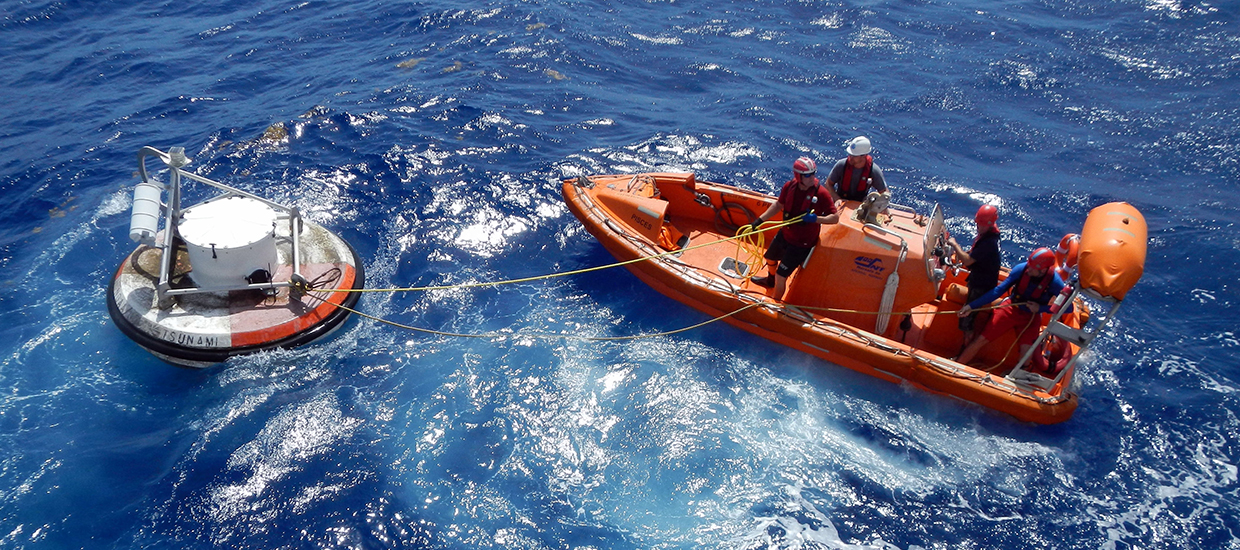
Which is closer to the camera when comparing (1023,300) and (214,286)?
(1023,300)

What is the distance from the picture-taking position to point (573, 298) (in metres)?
9.11

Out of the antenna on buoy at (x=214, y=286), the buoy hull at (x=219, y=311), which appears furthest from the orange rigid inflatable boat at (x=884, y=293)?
the antenna on buoy at (x=214, y=286)

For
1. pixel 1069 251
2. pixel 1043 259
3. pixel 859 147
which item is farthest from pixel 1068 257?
pixel 859 147

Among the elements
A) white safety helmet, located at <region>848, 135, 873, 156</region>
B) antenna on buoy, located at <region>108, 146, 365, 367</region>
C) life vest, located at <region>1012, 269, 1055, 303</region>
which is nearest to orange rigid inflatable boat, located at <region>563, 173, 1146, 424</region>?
life vest, located at <region>1012, 269, 1055, 303</region>

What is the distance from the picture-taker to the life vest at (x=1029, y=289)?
6.89 meters

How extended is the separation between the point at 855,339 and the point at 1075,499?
8.54 ft

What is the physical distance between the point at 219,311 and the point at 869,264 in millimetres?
7703

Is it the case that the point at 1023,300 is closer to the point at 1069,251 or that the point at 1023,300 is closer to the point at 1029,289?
the point at 1029,289

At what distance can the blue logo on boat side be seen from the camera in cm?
769

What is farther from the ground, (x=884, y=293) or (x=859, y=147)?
(x=859, y=147)

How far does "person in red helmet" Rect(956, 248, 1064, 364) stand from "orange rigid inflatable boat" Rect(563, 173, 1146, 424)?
0.19m

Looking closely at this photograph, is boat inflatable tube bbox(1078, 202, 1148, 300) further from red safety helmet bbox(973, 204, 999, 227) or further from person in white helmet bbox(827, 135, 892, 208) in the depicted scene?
person in white helmet bbox(827, 135, 892, 208)

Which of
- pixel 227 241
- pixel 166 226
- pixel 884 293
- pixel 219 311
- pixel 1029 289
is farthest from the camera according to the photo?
pixel 166 226

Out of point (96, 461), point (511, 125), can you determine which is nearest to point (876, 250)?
point (511, 125)
